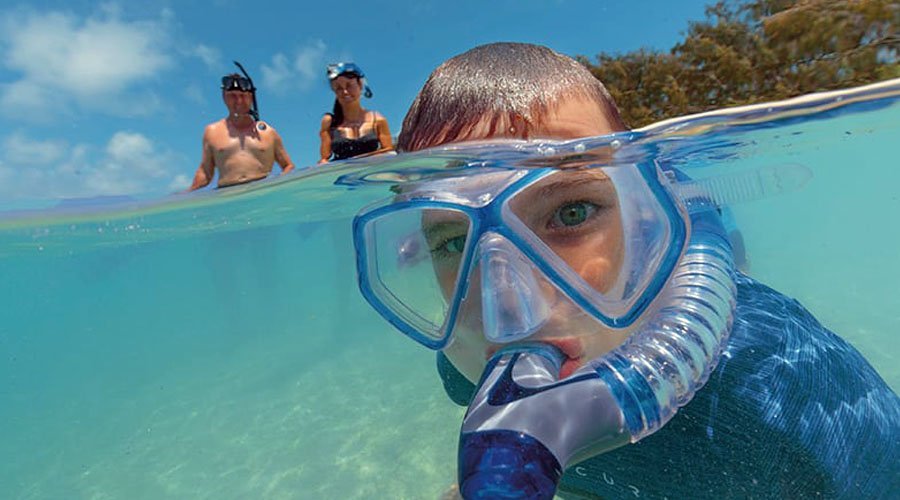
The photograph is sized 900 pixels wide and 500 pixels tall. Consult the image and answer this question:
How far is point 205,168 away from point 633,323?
7.85 metres

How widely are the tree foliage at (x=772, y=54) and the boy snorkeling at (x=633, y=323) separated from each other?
2.94 meters

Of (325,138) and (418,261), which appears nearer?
(418,261)

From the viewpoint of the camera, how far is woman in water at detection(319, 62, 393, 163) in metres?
7.37

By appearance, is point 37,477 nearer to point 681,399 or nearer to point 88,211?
point 88,211

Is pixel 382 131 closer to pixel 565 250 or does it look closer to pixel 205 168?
pixel 205 168

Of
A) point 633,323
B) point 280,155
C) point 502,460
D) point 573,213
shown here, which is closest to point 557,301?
point 633,323

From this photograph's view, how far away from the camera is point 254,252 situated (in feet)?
72.8

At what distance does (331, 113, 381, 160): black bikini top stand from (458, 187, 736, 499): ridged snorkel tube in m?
5.71

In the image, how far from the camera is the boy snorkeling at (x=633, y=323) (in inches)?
82.7

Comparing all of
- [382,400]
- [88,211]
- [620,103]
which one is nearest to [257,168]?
[88,211]

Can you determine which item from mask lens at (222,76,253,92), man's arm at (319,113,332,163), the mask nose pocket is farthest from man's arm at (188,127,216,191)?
the mask nose pocket

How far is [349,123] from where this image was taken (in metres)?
7.68

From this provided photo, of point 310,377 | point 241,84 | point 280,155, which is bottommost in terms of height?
point 310,377

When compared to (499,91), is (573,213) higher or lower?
lower
